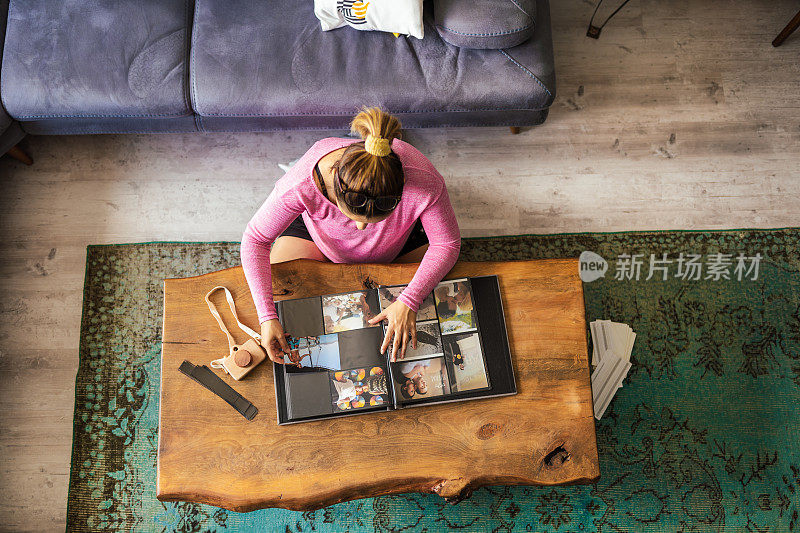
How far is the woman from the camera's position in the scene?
1.19 metres

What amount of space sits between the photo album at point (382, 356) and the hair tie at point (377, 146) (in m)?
0.48

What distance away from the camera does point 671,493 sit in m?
1.93

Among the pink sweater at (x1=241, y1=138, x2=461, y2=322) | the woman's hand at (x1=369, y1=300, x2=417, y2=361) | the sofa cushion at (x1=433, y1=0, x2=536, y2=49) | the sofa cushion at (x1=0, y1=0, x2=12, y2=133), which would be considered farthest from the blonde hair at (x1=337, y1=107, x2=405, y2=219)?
the sofa cushion at (x1=0, y1=0, x2=12, y2=133)

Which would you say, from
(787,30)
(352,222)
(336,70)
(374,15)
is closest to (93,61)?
(336,70)

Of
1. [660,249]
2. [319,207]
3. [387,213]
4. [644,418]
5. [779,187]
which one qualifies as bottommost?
[644,418]

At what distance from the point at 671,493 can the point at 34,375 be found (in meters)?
2.44

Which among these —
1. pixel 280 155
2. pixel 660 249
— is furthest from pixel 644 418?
pixel 280 155

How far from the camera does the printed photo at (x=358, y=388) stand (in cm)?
142

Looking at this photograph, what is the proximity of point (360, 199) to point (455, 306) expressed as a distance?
1.55 feet

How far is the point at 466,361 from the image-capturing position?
1.47 meters

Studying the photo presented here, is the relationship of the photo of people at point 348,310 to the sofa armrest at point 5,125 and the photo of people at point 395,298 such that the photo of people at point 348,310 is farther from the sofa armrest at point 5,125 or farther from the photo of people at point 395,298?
the sofa armrest at point 5,125

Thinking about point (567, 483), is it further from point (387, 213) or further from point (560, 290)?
point (387, 213)

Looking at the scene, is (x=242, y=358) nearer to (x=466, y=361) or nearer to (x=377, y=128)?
(x=466, y=361)

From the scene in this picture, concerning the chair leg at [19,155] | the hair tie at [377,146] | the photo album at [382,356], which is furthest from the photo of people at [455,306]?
the chair leg at [19,155]
